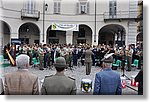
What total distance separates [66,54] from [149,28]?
26.6ft

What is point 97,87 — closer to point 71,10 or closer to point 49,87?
point 49,87

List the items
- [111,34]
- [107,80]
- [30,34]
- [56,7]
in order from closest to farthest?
[107,80] → [56,7] → [30,34] → [111,34]

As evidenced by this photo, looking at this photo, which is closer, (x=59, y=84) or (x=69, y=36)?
(x=59, y=84)

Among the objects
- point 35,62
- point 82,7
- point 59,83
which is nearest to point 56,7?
point 82,7

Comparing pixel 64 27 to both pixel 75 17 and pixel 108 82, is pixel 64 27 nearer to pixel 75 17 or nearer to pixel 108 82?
pixel 75 17

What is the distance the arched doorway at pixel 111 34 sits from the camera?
790 inches

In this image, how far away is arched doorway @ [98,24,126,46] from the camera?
2006cm

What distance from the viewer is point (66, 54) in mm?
11336

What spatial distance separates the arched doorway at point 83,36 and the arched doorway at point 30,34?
352 centimetres

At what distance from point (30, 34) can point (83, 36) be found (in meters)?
4.96

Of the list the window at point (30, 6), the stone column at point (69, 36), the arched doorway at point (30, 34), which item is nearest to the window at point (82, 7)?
the stone column at point (69, 36)

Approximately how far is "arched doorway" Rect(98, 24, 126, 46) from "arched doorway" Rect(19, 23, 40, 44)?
5.93 metres

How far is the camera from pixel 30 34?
21.5 m

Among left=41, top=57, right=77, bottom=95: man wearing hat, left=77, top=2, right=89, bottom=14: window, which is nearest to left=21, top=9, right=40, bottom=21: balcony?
left=77, top=2, right=89, bottom=14: window
